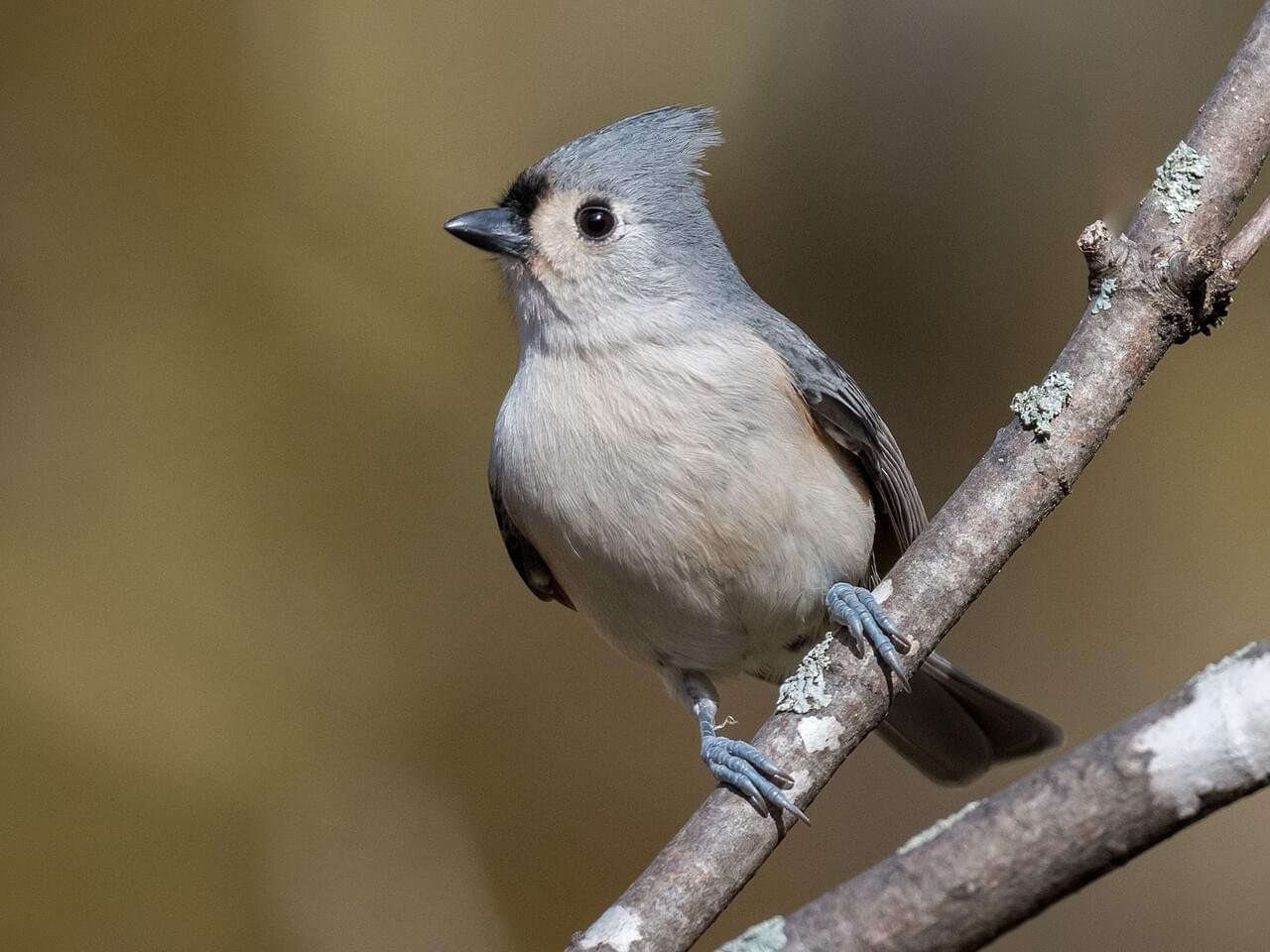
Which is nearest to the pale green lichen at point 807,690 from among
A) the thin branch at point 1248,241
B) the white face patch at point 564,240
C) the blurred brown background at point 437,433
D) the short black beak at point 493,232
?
the thin branch at point 1248,241

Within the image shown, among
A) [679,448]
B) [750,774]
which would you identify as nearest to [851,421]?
[679,448]

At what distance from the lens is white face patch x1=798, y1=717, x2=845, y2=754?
1.77 m

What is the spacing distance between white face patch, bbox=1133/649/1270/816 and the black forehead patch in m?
Answer: 1.65

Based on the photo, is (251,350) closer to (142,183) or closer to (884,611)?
(142,183)

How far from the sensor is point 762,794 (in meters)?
1.75

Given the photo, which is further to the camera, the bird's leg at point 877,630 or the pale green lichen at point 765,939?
the bird's leg at point 877,630

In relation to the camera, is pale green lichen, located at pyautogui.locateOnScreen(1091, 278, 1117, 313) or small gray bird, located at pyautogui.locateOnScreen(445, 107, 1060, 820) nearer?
pale green lichen, located at pyautogui.locateOnScreen(1091, 278, 1117, 313)

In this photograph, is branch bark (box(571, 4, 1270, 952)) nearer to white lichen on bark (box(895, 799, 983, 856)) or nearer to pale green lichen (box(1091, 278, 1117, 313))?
pale green lichen (box(1091, 278, 1117, 313))

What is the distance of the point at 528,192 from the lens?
249 centimetres

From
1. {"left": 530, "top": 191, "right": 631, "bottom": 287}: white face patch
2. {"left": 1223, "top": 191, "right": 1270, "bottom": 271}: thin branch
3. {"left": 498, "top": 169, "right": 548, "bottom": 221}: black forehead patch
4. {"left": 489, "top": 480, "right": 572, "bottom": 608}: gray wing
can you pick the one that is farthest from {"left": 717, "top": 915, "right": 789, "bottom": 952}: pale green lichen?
{"left": 498, "top": 169, "right": 548, "bottom": 221}: black forehead patch

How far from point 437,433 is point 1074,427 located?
6.81 feet

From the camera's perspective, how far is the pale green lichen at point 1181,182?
5.92 feet

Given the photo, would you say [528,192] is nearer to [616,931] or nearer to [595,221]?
[595,221]

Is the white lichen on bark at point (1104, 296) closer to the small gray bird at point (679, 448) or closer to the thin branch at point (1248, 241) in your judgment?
the thin branch at point (1248, 241)
